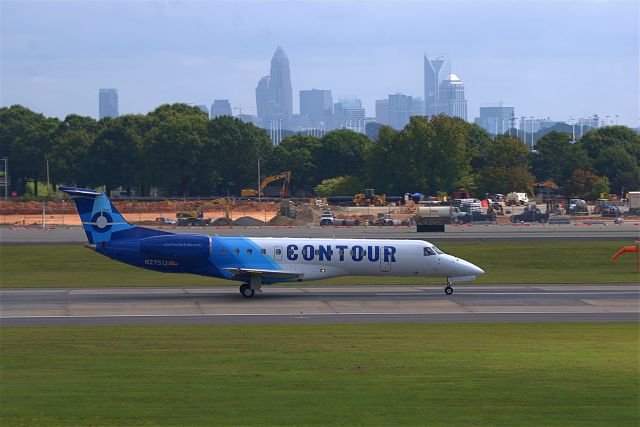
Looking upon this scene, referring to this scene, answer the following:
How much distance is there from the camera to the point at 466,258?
6231 cm

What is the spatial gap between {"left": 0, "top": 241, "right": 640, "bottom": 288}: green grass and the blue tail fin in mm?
6853

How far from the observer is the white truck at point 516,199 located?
134 meters

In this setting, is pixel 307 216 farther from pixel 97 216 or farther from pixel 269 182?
pixel 97 216

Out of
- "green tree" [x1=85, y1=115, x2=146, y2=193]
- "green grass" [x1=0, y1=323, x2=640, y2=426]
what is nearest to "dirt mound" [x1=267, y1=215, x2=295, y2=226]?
"green tree" [x1=85, y1=115, x2=146, y2=193]

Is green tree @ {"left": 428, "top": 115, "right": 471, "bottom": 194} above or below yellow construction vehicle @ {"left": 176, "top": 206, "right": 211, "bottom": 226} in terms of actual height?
above

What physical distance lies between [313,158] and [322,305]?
421 ft

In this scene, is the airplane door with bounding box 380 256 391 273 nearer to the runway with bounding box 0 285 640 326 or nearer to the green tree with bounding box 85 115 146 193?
the runway with bounding box 0 285 640 326

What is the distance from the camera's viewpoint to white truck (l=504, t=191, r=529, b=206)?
13362 cm

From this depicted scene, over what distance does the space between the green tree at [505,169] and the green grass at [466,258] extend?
258 ft

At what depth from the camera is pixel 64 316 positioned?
38.0m

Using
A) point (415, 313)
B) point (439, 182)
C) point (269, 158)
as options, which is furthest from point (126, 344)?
point (269, 158)

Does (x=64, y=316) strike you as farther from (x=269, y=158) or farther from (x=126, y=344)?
(x=269, y=158)

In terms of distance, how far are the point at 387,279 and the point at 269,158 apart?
119m

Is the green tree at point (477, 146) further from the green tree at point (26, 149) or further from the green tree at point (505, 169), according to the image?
the green tree at point (26, 149)
